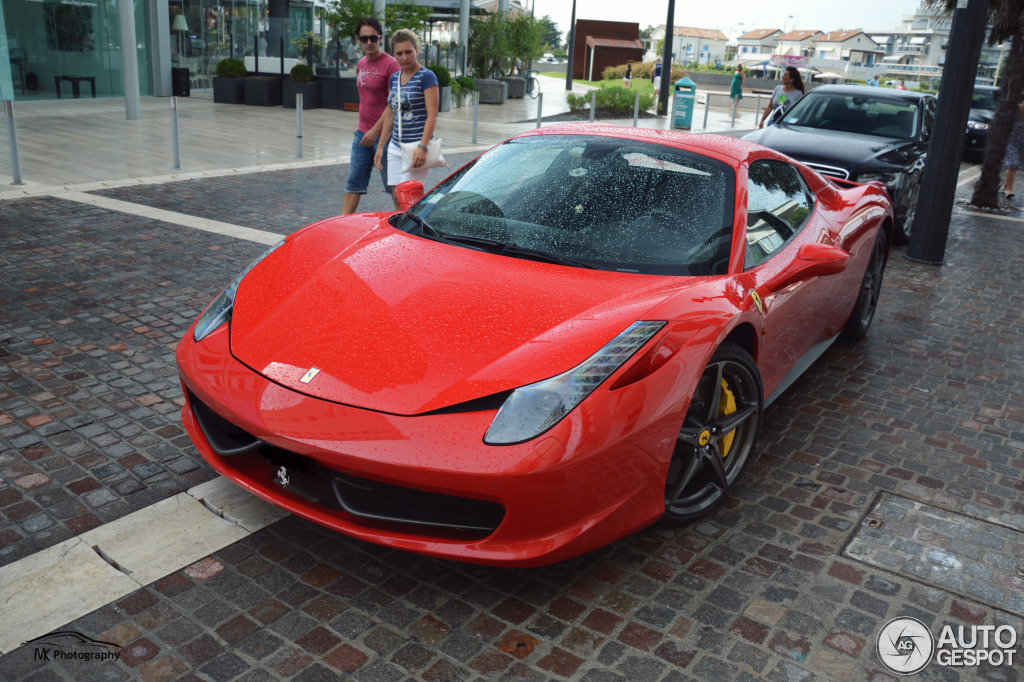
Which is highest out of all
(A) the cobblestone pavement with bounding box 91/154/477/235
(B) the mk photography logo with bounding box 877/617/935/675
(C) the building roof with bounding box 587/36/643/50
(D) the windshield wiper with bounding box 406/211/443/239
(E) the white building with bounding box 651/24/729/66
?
(E) the white building with bounding box 651/24/729/66

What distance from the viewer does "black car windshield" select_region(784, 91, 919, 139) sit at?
31.9 ft

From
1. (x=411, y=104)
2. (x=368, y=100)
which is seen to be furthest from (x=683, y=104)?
(x=411, y=104)

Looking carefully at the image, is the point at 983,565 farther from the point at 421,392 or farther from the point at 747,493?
the point at 421,392

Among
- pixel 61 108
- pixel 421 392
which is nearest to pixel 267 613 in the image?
pixel 421 392

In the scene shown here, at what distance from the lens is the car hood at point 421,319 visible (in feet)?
8.82

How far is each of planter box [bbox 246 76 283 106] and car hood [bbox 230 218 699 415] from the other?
18816 millimetres

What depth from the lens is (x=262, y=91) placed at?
68.5 ft

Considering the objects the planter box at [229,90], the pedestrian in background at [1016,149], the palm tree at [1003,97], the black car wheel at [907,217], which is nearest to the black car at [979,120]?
the pedestrian in background at [1016,149]

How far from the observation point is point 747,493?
3643 mm

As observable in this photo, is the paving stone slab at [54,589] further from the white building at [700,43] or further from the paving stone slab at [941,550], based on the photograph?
the white building at [700,43]

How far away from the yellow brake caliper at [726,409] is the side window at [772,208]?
56 cm

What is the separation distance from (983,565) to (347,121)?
17.6 meters

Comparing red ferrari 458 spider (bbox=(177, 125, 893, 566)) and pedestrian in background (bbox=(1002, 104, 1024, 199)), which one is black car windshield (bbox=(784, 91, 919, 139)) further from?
red ferrari 458 spider (bbox=(177, 125, 893, 566))

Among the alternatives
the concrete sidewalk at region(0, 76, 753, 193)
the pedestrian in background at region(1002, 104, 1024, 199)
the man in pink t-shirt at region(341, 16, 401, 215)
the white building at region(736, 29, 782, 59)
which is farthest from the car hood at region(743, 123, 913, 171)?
the white building at region(736, 29, 782, 59)
